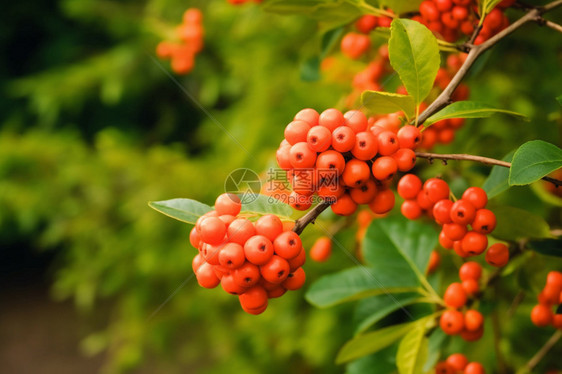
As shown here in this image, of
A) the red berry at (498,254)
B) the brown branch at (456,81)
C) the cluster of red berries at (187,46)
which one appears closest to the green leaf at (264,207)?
the brown branch at (456,81)

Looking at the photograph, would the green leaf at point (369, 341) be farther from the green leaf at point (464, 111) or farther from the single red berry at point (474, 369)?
the green leaf at point (464, 111)

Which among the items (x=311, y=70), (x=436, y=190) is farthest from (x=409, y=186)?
(x=311, y=70)

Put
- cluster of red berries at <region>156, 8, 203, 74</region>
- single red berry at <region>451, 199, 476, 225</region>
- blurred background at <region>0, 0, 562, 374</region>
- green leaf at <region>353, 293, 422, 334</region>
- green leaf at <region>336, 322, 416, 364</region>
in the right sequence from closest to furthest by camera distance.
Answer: single red berry at <region>451, 199, 476, 225</region>, green leaf at <region>336, 322, 416, 364</region>, green leaf at <region>353, 293, 422, 334</region>, blurred background at <region>0, 0, 562, 374</region>, cluster of red berries at <region>156, 8, 203, 74</region>

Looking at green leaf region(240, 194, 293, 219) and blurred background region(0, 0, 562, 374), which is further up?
green leaf region(240, 194, 293, 219)

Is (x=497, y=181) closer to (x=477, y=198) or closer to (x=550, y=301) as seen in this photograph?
(x=477, y=198)

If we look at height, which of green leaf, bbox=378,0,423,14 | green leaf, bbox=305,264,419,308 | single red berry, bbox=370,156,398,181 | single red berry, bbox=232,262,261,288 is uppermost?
green leaf, bbox=378,0,423,14

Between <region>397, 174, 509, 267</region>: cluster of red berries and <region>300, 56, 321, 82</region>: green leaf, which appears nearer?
<region>397, 174, 509, 267</region>: cluster of red berries

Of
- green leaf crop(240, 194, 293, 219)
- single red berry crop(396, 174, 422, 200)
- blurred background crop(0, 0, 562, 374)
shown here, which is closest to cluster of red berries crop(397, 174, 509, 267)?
single red berry crop(396, 174, 422, 200)

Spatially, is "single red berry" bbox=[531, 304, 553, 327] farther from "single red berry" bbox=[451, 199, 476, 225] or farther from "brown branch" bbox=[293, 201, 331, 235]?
"brown branch" bbox=[293, 201, 331, 235]
